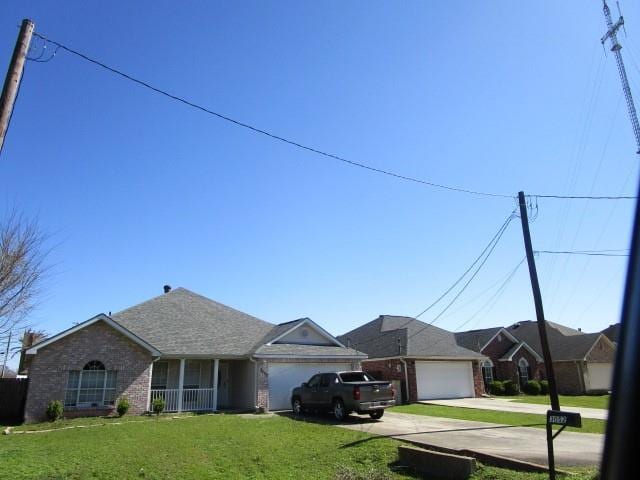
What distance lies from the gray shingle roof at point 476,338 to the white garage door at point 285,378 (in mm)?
20509

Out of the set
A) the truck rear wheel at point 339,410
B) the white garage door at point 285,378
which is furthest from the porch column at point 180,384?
the truck rear wheel at point 339,410

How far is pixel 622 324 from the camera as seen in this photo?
2.38 meters

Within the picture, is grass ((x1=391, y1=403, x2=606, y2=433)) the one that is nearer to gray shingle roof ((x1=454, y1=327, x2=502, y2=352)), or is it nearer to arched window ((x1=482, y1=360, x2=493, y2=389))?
arched window ((x1=482, y1=360, x2=493, y2=389))

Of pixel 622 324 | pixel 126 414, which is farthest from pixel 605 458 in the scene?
pixel 126 414

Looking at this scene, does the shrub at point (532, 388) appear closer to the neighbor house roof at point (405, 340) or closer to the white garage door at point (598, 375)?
the white garage door at point (598, 375)

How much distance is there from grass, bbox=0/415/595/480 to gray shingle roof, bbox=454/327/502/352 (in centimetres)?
2890

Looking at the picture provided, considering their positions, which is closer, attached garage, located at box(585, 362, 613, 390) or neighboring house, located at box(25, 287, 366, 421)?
neighboring house, located at box(25, 287, 366, 421)

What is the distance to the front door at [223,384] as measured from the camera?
2748 cm

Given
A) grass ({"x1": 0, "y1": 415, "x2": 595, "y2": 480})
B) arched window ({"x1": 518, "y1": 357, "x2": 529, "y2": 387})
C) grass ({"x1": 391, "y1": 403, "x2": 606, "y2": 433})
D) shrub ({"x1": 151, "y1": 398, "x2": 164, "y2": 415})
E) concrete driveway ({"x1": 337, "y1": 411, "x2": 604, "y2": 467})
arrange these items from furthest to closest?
arched window ({"x1": 518, "y1": 357, "x2": 529, "y2": 387}), shrub ({"x1": 151, "y1": 398, "x2": 164, "y2": 415}), grass ({"x1": 391, "y1": 403, "x2": 606, "y2": 433}), concrete driveway ({"x1": 337, "y1": 411, "x2": 604, "y2": 467}), grass ({"x1": 0, "y1": 415, "x2": 595, "y2": 480})

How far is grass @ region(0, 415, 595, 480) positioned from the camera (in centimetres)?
1041

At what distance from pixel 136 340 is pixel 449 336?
23587 millimetres

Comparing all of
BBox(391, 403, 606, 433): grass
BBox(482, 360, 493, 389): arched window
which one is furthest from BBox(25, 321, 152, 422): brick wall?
BBox(482, 360, 493, 389): arched window

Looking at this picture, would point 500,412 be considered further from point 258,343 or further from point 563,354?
point 563,354

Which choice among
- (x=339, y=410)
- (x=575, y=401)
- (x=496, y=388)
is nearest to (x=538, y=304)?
(x=339, y=410)
